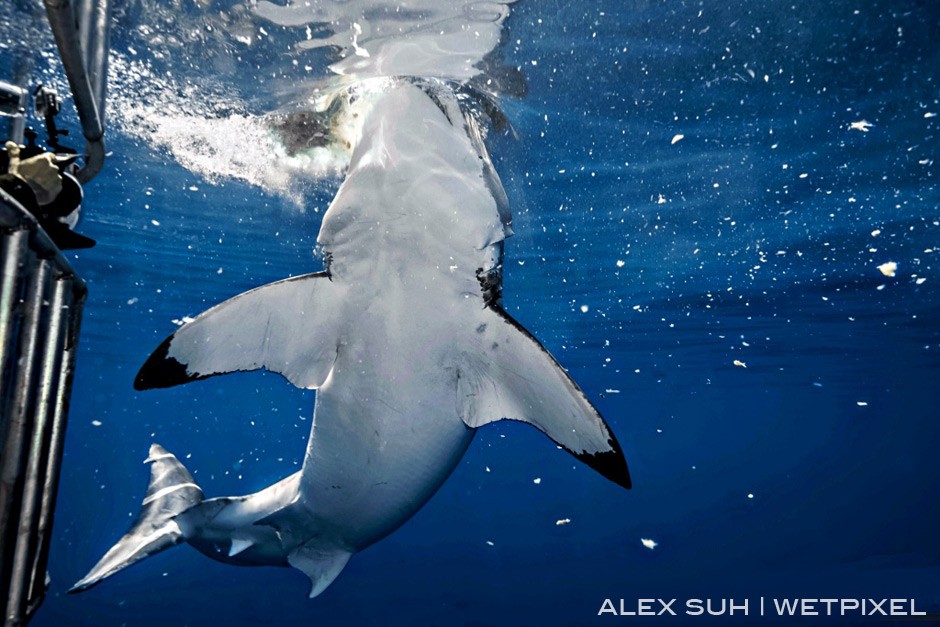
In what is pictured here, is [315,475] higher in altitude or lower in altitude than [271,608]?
higher

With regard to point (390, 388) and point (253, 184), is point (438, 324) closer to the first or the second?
point (390, 388)

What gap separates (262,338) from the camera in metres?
4.25

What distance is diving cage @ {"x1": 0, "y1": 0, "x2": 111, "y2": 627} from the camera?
2102mm

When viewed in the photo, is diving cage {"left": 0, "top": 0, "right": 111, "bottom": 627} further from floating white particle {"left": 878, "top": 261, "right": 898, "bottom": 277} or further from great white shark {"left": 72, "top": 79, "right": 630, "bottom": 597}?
floating white particle {"left": 878, "top": 261, "right": 898, "bottom": 277}

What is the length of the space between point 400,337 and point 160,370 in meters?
1.75

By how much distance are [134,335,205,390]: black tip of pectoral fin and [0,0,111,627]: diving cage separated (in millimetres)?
1072

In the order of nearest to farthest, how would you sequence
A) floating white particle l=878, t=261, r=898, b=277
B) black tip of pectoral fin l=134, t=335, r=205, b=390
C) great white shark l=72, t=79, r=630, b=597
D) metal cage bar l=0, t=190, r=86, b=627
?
metal cage bar l=0, t=190, r=86, b=627 → great white shark l=72, t=79, r=630, b=597 → black tip of pectoral fin l=134, t=335, r=205, b=390 → floating white particle l=878, t=261, r=898, b=277

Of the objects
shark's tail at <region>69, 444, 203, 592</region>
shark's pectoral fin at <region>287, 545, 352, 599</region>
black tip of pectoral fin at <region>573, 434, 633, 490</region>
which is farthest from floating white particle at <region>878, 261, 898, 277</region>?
shark's tail at <region>69, 444, 203, 592</region>

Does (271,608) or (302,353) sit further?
(271,608)

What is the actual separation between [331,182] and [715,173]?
7.55 m

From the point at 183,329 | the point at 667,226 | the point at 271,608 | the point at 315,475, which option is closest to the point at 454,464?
the point at 315,475

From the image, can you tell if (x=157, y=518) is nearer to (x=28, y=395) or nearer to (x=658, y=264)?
(x=28, y=395)

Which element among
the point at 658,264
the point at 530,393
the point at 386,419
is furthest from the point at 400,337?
the point at 658,264

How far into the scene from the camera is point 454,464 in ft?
16.8
